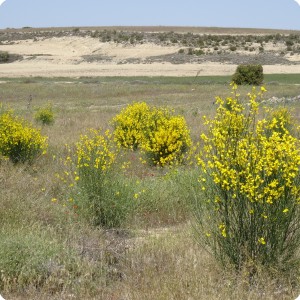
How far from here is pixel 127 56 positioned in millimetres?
75438

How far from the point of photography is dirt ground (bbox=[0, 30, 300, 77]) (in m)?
59.8

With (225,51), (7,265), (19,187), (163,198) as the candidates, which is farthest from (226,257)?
(225,51)

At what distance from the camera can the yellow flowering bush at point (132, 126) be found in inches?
517

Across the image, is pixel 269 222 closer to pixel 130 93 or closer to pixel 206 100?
pixel 206 100

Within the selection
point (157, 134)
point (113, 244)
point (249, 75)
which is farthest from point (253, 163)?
point (249, 75)

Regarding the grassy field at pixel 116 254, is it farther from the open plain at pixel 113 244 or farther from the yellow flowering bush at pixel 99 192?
the yellow flowering bush at pixel 99 192

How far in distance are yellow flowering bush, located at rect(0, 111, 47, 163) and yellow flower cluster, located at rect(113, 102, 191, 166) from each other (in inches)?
69.0

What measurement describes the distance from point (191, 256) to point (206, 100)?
79.9 feet

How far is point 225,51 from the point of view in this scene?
74562mm

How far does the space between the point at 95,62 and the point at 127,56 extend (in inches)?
193

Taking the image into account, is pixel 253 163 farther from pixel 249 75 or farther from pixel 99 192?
pixel 249 75

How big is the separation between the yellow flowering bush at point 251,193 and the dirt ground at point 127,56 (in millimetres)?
49539

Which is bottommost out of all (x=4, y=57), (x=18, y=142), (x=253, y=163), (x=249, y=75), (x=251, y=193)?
(x=4, y=57)

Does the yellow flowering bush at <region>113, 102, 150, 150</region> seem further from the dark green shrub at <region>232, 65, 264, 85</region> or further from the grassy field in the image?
the dark green shrub at <region>232, 65, 264, 85</region>
